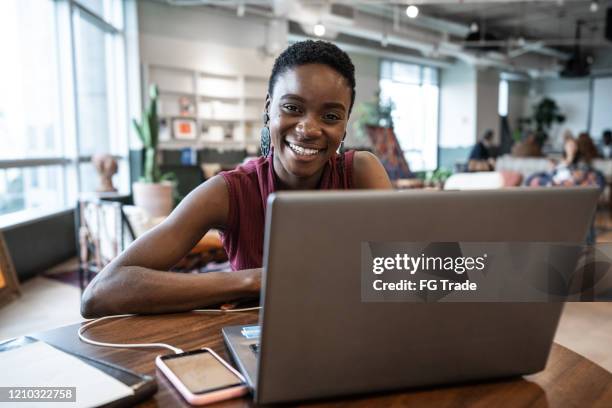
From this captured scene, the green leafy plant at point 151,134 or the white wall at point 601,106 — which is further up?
the white wall at point 601,106

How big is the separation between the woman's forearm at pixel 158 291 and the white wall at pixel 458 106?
12788 millimetres

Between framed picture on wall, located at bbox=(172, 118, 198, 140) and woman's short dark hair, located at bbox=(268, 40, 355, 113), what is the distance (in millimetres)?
6766

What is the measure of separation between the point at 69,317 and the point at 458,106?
1168 centimetres

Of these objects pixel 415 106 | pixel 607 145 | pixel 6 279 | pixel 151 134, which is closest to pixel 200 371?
pixel 6 279

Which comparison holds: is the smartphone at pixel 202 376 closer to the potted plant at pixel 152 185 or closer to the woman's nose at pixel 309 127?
the woman's nose at pixel 309 127

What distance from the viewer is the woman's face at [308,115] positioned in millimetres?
1134

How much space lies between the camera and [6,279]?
3473 mm

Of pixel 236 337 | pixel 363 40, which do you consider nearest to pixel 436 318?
pixel 236 337

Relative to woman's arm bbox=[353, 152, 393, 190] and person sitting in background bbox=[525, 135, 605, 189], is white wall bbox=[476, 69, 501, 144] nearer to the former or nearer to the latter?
person sitting in background bbox=[525, 135, 605, 189]

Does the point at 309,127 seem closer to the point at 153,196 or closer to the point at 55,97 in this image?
the point at 55,97

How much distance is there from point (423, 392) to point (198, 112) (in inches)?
298

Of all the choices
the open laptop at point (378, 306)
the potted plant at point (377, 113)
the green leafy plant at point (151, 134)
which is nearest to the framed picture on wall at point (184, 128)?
the green leafy plant at point (151, 134)

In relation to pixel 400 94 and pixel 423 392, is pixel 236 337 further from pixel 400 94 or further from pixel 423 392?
pixel 400 94

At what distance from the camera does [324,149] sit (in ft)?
4.00
